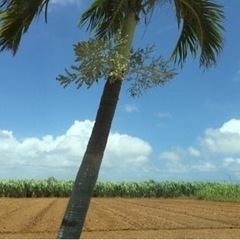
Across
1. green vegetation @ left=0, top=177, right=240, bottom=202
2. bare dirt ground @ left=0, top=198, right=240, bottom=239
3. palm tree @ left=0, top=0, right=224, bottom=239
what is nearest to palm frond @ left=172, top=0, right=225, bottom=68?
palm tree @ left=0, top=0, right=224, bottom=239

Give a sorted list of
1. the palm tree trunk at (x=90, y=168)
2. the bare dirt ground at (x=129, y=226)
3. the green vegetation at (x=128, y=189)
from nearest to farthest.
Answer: the palm tree trunk at (x=90, y=168) < the bare dirt ground at (x=129, y=226) < the green vegetation at (x=128, y=189)

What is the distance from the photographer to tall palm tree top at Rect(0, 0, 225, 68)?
296 inches

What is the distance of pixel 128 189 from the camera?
167 ft

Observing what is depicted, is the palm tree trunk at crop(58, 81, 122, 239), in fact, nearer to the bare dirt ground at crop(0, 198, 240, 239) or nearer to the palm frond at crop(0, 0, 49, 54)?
the palm frond at crop(0, 0, 49, 54)

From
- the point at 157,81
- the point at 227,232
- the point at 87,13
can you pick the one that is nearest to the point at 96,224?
the point at 227,232

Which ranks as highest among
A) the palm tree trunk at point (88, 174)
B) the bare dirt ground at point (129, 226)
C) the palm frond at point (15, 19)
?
the palm frond at point (15, 19)

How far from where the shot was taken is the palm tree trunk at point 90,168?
20.2 feet

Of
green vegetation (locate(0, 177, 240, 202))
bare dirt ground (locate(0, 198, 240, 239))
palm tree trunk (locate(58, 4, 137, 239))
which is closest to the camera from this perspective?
palm tree trunk (locate(58, 4, 137, 239))

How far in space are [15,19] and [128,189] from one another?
44.0m

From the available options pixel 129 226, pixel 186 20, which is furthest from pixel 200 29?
pixel 129 226

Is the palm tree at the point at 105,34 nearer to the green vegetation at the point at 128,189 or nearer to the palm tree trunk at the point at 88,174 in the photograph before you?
the palm tree trunk at the point at 88,174

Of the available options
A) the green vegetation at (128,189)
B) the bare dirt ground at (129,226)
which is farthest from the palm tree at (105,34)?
the green vegetation at (128,189)

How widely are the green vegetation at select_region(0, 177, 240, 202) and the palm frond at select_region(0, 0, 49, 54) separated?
117ft

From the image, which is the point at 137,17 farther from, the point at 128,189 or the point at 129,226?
the point at 128,189
